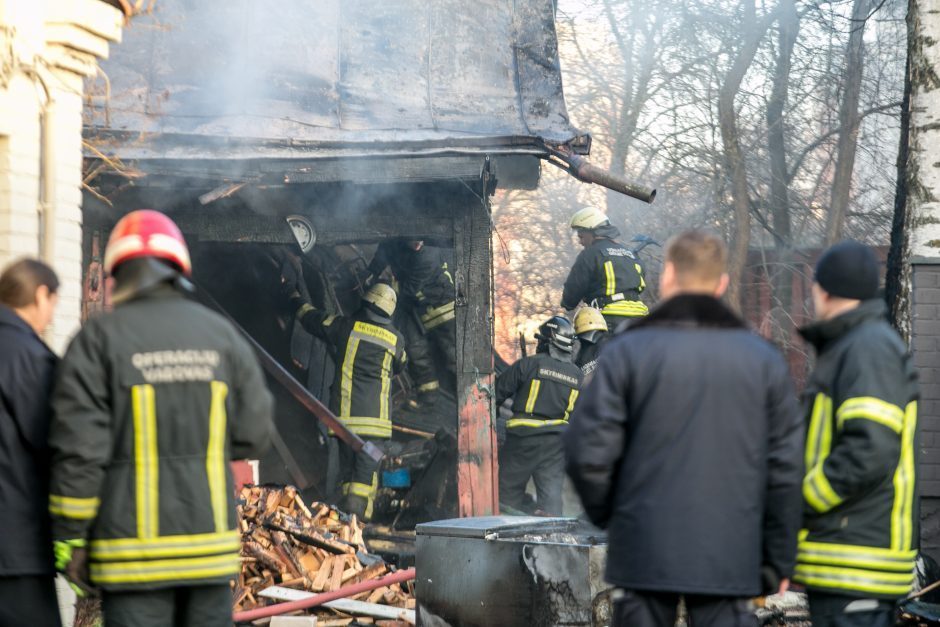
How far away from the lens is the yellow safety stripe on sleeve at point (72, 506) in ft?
12.2

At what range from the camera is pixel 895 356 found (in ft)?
13.6

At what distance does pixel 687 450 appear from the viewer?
371 cm

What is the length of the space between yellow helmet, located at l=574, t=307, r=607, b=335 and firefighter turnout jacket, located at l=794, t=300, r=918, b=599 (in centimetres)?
697

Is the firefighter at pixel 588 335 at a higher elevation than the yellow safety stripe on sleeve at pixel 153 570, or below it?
higher

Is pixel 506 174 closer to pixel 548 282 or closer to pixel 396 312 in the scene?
pixel 396 312

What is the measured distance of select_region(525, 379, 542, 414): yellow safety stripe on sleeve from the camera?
10.7 m

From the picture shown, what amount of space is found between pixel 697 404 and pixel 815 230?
14.6 m

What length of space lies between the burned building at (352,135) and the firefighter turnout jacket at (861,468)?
197 inches

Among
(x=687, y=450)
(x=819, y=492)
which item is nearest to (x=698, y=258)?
(x=687, y=450)

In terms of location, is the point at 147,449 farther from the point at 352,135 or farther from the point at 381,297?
the point at 381,297

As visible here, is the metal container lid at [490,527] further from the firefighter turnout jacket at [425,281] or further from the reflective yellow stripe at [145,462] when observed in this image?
the firefighter turnout jacket at [425,281]

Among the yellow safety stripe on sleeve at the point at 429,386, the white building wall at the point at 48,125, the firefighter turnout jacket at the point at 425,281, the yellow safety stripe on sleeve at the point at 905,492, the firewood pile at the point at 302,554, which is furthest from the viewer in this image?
the yellow safety stripe on sleeve at the point at 429,386

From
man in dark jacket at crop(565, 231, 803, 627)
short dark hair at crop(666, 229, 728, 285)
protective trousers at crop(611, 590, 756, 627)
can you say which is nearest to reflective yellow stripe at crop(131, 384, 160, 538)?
man in dark jacket at crop(565, 231, 803, 627)

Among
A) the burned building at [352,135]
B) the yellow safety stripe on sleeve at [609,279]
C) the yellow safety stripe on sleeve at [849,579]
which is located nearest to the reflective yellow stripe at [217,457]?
the yellow safety stripe on sleeve at [849,579]
